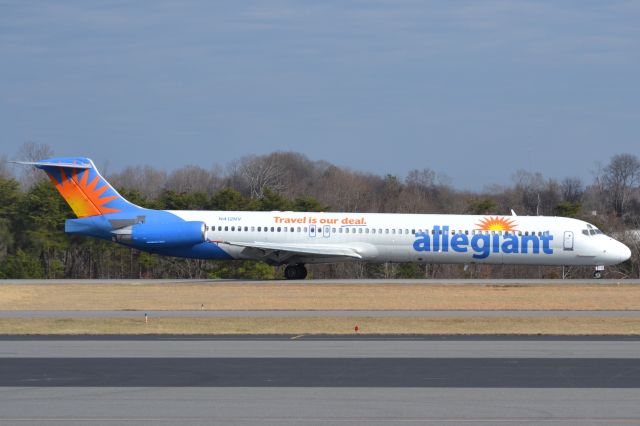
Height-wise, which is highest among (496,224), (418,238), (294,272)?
(496,224)

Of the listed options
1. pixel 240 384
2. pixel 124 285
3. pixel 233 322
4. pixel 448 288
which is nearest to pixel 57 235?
Result: pixel 124 285

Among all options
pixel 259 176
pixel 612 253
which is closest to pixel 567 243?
pixel 612 253

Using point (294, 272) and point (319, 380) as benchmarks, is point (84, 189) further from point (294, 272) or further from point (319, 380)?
point (319, 380)

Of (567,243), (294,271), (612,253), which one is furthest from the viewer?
(294,271)

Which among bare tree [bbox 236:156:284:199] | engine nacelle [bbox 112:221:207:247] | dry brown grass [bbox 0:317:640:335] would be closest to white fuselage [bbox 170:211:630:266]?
engine nacelle [bbox 112:221:207:247]

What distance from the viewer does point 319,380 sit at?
16.9 meters

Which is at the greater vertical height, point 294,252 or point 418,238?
point 418,238

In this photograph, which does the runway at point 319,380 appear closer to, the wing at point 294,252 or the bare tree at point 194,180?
the wing at point 294,252

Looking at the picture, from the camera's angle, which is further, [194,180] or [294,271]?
[194,180]

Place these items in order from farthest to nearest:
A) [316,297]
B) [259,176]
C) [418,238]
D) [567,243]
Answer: [259,176], [418,238], [567,243], [316,297]

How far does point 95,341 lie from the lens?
75.2ft

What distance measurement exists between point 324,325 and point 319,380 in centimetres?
955

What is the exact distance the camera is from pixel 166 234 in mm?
44969
